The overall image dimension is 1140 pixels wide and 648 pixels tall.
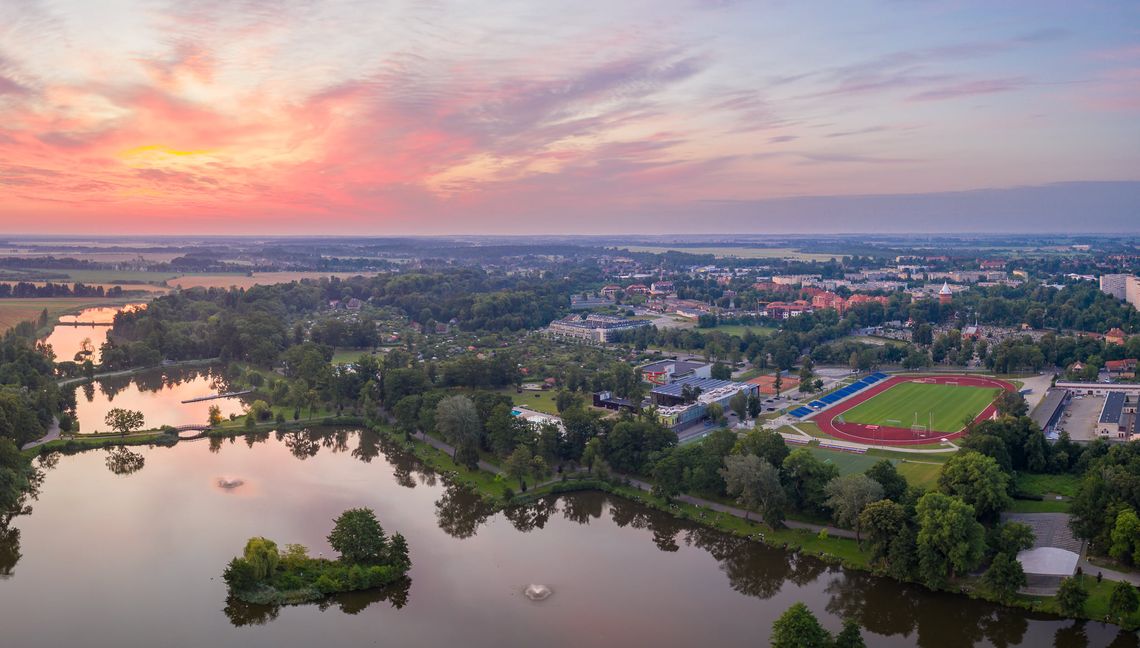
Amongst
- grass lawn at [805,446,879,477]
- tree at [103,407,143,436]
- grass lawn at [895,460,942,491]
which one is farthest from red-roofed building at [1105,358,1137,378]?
tree at [103,407,143,436]

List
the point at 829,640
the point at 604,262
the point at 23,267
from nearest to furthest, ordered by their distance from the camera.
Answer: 1. the point at 829,640
2. the point at 23,267
3. the point at 604,262

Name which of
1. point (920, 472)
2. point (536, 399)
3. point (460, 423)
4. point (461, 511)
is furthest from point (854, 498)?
point (536, 399)

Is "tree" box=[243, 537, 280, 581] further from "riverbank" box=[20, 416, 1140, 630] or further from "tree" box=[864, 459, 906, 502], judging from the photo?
"tree" box=[864, 459, 906, 502]

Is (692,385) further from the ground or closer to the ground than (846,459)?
further from the ground

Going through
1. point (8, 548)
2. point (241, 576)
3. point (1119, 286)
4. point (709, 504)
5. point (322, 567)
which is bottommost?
point (8, 548)

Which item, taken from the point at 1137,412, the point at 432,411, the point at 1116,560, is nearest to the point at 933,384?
the point at 1137,412

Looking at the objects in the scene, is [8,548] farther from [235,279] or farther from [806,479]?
[235,279]

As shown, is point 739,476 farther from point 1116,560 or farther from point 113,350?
point 113,350
